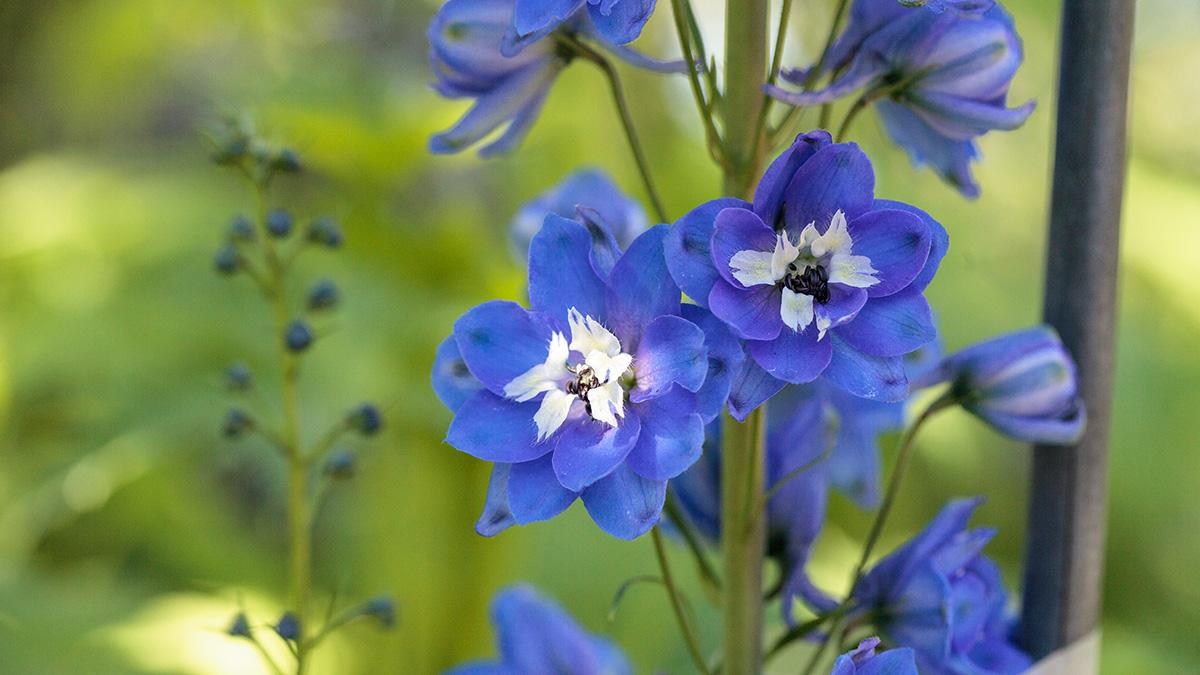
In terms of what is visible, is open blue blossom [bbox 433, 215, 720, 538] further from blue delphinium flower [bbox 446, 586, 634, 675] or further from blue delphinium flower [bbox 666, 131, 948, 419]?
blue delphinium flower [bbox 446, 586, 634, 675]

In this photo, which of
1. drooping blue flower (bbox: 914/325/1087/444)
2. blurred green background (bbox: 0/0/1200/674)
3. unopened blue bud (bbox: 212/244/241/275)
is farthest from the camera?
blurred green background (bbox: 0/0/1200/674)

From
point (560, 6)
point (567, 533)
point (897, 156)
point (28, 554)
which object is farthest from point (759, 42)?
point (897, 156)

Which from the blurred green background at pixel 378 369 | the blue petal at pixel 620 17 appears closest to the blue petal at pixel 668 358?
the blue petal at pixel 620 17

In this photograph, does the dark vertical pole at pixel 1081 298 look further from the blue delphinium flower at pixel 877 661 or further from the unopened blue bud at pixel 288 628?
the unopened blue bud at pixel 288 628

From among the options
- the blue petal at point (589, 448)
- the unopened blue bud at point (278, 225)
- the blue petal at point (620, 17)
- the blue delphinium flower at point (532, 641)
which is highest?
the blue petal at point (620, 17)

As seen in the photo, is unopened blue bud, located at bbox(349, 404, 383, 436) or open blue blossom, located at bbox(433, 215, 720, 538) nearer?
open blue blossom, located at bbox(433, 215, 720, 538)

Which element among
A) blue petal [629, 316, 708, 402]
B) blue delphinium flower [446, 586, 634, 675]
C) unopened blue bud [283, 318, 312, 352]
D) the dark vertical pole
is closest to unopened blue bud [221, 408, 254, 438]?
unopened blue bud [283, 318, 312, 352]

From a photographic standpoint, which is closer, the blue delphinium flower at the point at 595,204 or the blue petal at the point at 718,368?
the blue petal at the point at 718,368

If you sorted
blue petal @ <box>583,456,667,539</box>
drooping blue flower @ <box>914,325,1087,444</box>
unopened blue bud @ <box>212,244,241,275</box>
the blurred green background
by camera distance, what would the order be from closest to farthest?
blue petal @ <box>583,456,667,539</box> < drooping blue flower @ <box>914,325,1087,444</box> < unopened blue bud @ <box>212,244,241,275</box> < the blurred green background

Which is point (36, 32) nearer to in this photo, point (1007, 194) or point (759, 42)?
point (1007, 194)
